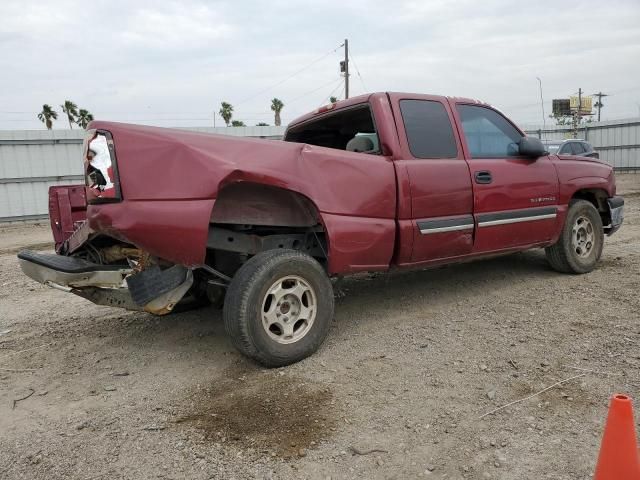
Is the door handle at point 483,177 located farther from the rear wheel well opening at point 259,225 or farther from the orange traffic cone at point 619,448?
the orange traffic cone at point 619,448

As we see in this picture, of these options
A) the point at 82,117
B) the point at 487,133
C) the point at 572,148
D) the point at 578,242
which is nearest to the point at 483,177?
the point at 487,133

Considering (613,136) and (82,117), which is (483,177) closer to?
(613,136)

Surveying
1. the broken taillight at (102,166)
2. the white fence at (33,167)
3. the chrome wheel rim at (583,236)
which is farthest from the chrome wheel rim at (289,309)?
the white fence at (33,167)

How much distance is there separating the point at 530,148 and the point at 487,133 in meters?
0.45

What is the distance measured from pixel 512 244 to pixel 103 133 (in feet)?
12.3

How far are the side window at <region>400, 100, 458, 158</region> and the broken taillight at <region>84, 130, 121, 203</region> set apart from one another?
7.64ft

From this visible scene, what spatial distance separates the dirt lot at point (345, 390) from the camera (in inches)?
96.0

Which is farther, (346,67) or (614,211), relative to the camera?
→ (346,67)

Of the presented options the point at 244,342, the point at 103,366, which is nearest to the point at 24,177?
the point at 103,366

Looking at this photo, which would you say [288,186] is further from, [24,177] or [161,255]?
[24,177]

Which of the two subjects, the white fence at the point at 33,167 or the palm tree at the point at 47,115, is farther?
the palm tree at the point at 47,115

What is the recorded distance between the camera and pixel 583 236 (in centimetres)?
568

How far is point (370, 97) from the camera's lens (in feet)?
13.9

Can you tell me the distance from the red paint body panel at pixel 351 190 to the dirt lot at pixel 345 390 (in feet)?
2.20
